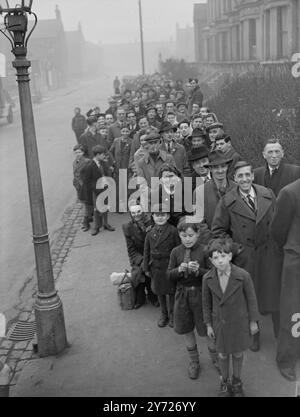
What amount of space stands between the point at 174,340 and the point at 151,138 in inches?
125

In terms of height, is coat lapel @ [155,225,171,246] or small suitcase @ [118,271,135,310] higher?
coat lapel @ [155,225,171,246]

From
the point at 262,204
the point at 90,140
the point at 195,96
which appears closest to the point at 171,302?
the point at 262,204

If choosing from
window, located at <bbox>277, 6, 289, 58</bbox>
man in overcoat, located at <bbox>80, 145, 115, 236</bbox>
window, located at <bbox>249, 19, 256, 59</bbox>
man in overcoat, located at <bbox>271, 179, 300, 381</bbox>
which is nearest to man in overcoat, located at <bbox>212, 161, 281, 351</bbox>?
man in overcoat, located at <bbox>271, 179, 300, 381</bbox>

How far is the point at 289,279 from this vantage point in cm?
450

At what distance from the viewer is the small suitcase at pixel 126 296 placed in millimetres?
6211

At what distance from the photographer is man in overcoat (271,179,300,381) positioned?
439 centimetres

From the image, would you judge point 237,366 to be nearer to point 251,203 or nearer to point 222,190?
point 251,203

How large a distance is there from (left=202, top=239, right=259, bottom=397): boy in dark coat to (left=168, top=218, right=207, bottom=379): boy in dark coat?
1.24 feet

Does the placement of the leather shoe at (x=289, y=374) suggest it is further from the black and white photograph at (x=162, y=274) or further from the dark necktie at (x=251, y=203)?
the dark necktie at (x=251, y=203)

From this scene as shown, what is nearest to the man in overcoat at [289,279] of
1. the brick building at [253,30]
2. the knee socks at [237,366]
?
Answer: the knee socks at [237,366]

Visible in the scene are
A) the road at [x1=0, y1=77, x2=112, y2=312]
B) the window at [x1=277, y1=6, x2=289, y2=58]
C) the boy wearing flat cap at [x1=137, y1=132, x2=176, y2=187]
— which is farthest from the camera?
the window at [x1=277, y1=6, x2=289, y2=58]

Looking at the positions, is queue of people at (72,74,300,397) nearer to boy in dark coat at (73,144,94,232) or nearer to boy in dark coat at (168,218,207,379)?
boy in dark coat at (168,218,207,379)

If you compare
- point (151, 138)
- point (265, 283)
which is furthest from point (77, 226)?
point (265, 283)
